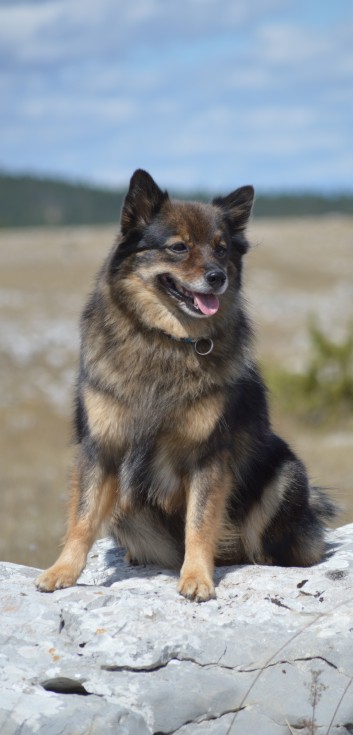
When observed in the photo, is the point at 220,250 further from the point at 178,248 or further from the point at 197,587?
the point at 197,587

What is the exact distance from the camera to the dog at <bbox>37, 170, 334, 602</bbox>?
5.35 m

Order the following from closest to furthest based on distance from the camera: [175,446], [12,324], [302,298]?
[175,446] → [12,324] → [302,298]

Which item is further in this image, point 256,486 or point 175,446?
point 256,486

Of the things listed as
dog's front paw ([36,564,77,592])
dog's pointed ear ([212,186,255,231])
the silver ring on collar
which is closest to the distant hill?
dog's pointed ear ([212,186,255,231])

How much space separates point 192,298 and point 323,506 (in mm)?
2020

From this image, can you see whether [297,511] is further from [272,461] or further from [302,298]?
[302,298]

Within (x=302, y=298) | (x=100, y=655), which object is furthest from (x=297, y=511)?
(x=302, y=298)

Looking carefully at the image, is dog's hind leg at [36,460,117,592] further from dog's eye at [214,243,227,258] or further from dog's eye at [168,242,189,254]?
dog's eye at [214,243,227,258]

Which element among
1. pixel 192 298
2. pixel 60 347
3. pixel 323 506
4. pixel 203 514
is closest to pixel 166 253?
pixel 192 298

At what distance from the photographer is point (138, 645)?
180 inches

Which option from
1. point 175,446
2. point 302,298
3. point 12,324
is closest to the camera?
point 175,446

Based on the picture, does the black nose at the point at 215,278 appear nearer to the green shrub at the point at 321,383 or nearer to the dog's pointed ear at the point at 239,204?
the dog's pointed ear at the point at 239,204

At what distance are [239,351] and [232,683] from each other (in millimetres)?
2043

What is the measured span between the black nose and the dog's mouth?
4.3 inches
